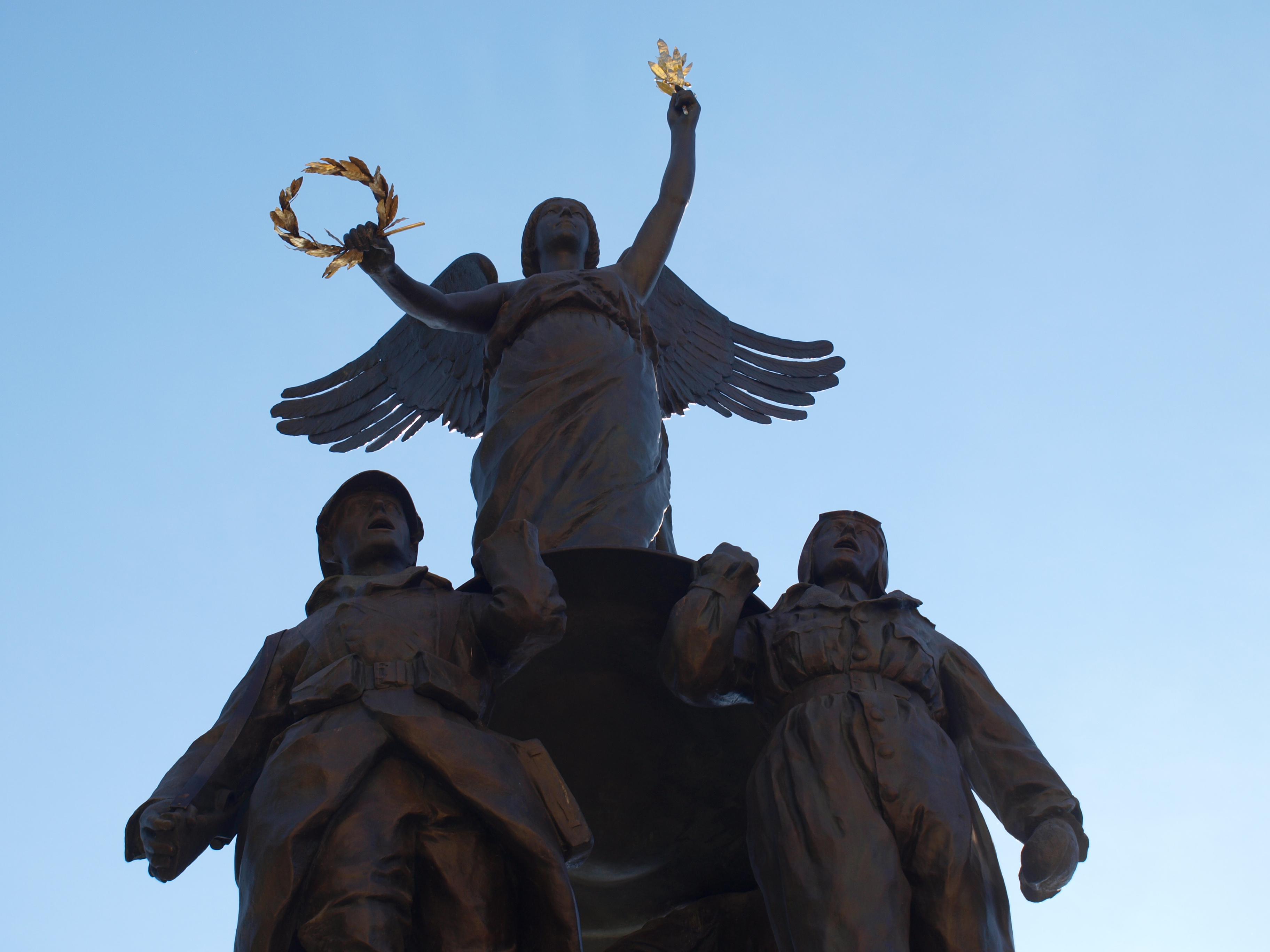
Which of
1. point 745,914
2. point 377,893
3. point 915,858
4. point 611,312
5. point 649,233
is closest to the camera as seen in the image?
point 377,893

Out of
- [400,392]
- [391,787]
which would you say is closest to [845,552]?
[391,787]

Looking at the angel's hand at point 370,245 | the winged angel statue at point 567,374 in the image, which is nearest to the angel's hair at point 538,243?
the winged angel statue at point 567,374

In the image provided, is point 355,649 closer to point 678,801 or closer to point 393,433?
point 678,801

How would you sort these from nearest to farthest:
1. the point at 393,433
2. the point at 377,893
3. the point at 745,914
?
the point at 377,893
the point at 745,914
the point at 393,433

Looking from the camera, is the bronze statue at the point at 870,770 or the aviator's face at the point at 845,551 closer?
the bronze statue at the point at 870,770

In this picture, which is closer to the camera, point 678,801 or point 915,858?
point 915,858

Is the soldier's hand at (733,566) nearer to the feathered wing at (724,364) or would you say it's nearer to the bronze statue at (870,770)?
the bronze statue at (870,770)

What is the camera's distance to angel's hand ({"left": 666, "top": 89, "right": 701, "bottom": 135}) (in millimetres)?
11461

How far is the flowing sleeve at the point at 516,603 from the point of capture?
7328 mm

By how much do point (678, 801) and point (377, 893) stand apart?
6.76 ft

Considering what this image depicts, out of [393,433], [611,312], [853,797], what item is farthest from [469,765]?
[393,433]

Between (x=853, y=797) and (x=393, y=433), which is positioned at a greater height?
(x=393, y=433)

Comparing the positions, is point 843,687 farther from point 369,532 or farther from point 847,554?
point 369,532

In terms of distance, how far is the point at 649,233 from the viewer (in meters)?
11.0
